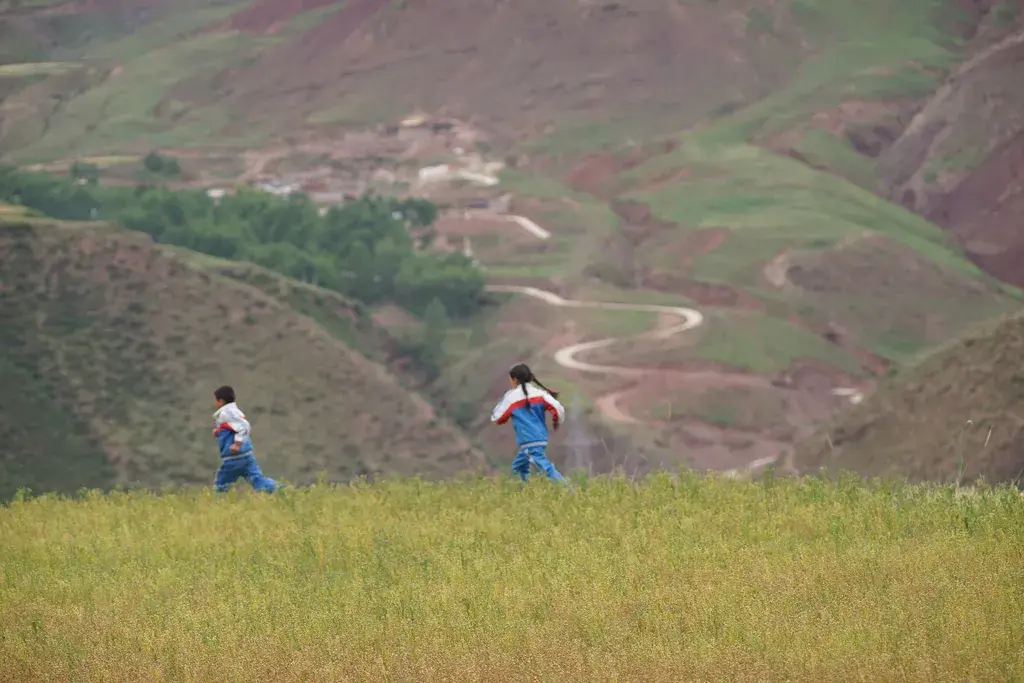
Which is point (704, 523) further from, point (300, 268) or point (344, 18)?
point (344, 18)

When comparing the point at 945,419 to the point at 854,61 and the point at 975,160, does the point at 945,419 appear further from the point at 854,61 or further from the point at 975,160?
the point at 854,61

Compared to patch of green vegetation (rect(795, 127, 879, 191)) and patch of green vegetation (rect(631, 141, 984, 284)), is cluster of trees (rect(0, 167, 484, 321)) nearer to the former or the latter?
patch of green vegetation (rect(631, 141, 984, 284))

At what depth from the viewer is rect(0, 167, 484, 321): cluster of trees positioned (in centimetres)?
7525

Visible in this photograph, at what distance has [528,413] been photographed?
14.0m

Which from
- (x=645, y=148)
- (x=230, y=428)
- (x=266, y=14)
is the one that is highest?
(x=230, y=428)

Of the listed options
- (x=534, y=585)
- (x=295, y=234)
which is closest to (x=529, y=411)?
(x=534, y=585)

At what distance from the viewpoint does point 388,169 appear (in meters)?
97.9

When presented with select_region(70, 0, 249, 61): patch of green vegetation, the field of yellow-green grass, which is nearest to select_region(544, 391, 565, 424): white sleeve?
the field of yellow-green grass

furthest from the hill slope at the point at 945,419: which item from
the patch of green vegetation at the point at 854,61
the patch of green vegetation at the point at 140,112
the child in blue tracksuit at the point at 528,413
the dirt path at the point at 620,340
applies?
the patch of green vegetation at the point at 140,112

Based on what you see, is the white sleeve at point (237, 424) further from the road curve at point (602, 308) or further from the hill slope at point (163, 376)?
the road curve at point (602, 308)

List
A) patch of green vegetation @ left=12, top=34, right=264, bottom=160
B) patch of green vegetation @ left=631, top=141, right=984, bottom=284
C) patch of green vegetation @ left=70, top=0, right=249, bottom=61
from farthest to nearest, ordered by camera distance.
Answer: patch of green vegetation @ left=70, top=0, right=249, bottom=61 < patch of green vegetation @ left=12, top=34, right=264, bottom=160 < patch of green vegetation @ left=631, top=141, right=984, bottom=284

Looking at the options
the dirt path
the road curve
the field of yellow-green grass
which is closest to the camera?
the field of yellow-green grass

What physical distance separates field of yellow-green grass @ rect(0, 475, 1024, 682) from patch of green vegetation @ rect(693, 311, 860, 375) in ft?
190

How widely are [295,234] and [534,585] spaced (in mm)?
71216
